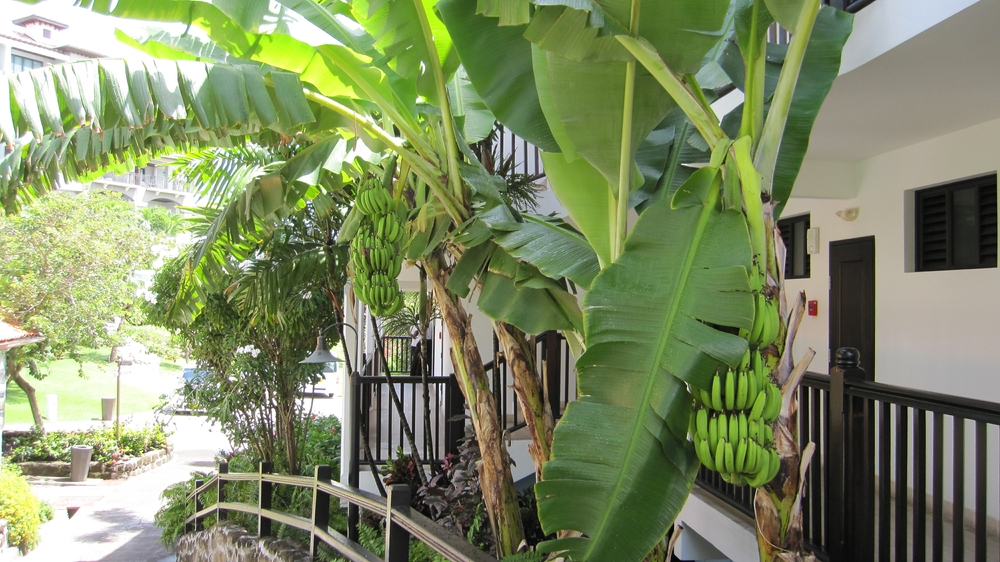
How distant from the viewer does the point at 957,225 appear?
5.54m

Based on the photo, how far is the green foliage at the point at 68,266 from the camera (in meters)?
18.5

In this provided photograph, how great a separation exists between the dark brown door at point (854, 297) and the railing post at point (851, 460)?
10.0 feet

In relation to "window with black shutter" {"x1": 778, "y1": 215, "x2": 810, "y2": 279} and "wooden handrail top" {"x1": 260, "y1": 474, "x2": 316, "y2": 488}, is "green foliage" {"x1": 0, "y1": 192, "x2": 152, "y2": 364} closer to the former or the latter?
"wooden handrail top" {"x1": 260, "y1": 474, "x2": 316, "y2": 488}

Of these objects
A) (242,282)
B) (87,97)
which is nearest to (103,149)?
(87,97)

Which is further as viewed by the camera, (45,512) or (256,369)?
(45,512)

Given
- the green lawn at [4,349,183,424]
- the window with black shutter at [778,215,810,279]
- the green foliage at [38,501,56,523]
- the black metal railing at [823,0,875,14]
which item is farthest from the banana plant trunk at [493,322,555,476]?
the green lawn at [4,349,183,424]

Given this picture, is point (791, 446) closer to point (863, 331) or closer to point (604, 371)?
point (604, 371)

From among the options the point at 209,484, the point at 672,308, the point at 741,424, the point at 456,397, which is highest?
the point at 672,308

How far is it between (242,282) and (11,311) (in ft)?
47.7

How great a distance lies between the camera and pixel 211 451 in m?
23.1

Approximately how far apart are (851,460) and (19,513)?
1464cm

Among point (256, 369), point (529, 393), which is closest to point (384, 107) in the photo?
point (529, 393)

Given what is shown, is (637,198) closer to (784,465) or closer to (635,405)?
(635,405)

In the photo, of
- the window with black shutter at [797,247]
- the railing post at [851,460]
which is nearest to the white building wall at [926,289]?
the window with black shutter at [797,247]
